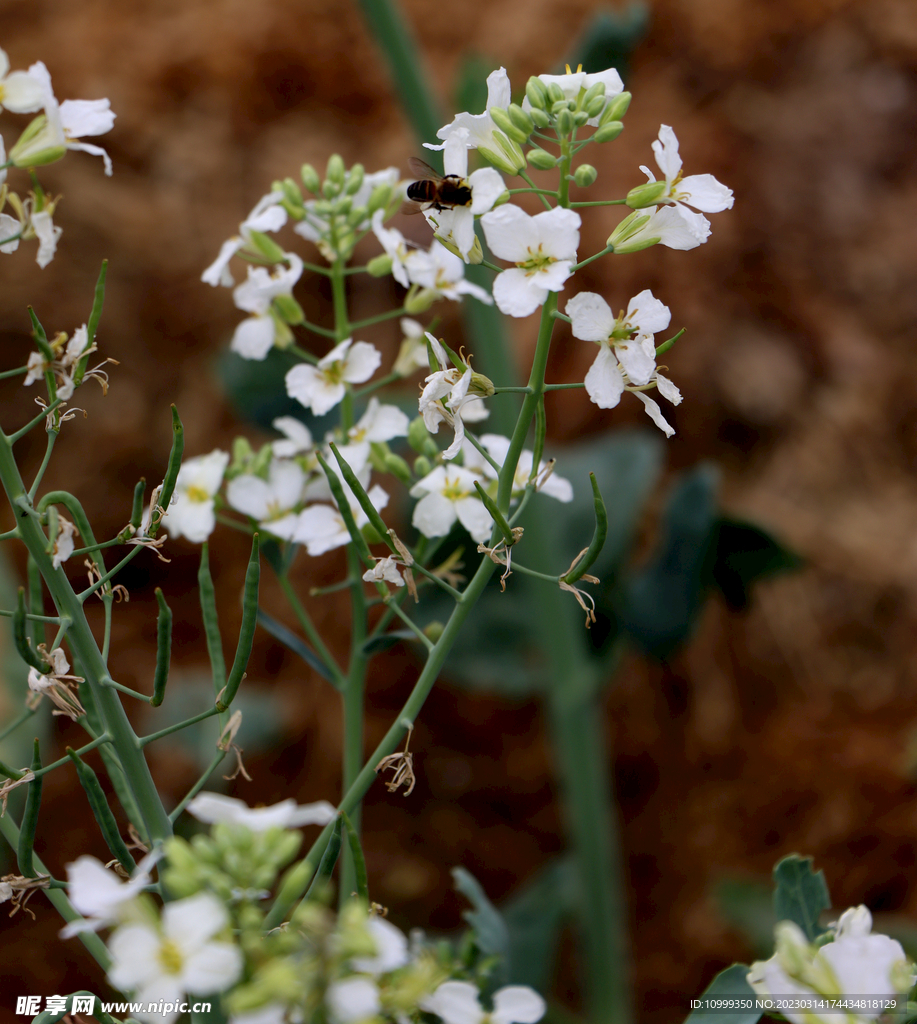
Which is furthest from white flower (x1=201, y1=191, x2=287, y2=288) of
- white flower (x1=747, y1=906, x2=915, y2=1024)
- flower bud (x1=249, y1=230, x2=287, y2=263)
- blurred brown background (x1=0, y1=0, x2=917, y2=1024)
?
blurred brown background (x1=0, y1=0, x2=917, y2=1024)

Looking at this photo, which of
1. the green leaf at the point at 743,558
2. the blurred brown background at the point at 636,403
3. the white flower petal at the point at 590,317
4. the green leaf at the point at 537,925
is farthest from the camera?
the blurred brown background at the point at 636,403

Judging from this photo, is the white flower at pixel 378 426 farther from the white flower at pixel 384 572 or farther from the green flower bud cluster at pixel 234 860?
the green flower bud cluster at pixel 234 860

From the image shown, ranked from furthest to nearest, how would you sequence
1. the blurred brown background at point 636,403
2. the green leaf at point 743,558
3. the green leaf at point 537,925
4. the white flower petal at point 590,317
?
1. the blurred brown background at point 636,403
2. the green leaf at point 743,558
3. the green leaf at point 537,925
4. the white flower petal at point 590,317

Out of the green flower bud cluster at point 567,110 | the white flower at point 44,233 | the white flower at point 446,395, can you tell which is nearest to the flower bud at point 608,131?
the green flower bud cluster at point 567,110

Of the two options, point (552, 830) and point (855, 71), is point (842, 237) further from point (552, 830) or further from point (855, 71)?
point (552, 830)

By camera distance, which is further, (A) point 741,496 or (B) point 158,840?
(A) point 741,496

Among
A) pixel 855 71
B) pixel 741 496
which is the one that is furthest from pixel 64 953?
pixel 855 71

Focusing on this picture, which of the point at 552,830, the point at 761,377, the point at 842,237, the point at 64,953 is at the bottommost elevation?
the point at 552,830
